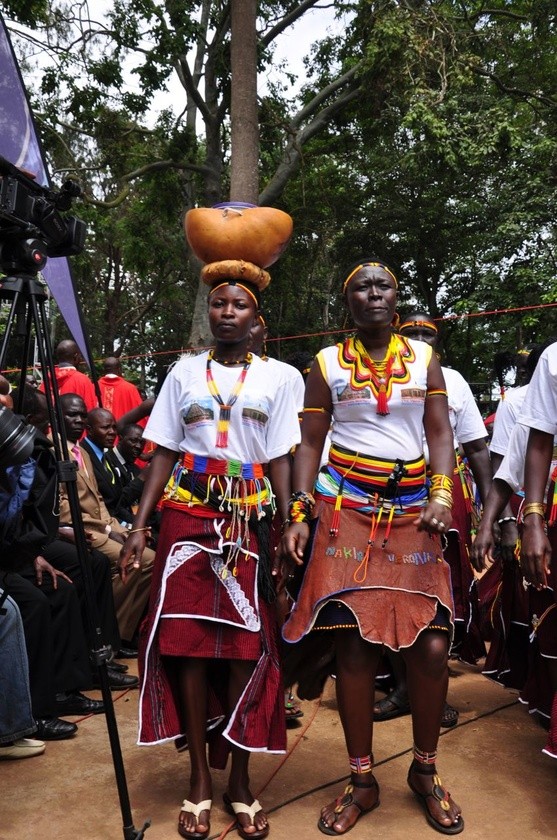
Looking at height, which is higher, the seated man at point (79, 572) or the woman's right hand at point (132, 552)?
the woman's right hand at point (132, 552)

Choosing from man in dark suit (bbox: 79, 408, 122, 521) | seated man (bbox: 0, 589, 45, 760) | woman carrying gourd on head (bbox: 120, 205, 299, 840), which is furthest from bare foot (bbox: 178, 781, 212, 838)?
man in dark suit (bbox: 79, 408, 122, 521)

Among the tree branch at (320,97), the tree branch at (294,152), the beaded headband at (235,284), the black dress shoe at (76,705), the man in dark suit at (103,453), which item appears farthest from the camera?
the tree branch at (294,152)

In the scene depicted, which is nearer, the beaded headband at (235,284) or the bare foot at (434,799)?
the bare foot at (434,799)

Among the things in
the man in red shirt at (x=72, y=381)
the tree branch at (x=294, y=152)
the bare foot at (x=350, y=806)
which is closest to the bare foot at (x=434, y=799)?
the bare foot at (x=350, y=806)

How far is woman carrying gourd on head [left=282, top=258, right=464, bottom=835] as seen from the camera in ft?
9.99

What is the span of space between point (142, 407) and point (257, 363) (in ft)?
11.8

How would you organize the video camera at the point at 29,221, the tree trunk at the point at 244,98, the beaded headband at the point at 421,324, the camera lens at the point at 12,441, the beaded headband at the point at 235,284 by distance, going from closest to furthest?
the camera lens at the point at 12,441 → the video camera at the point at 29,221 → the beaded headband at the point at 235,284 → the beaded headband at the point at 421,324 → the tree trunk at the point at 244,98

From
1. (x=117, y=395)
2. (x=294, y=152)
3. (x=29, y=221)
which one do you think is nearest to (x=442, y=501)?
(x=29, y=221)

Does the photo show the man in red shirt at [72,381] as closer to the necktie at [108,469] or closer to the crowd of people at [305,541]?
the necktie at [108,469]

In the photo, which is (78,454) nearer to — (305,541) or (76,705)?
(76,705)

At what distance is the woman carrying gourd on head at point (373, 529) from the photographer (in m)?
3.04

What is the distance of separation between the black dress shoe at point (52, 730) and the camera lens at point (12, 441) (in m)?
2.07

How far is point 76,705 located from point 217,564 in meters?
1.73

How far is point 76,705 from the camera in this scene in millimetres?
4320
